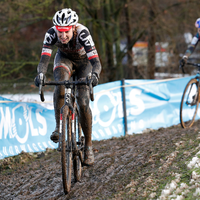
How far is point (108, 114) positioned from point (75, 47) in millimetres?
3989

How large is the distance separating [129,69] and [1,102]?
33.2ft

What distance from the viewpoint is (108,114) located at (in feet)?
Answer: 27.3

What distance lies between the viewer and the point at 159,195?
3219 mm

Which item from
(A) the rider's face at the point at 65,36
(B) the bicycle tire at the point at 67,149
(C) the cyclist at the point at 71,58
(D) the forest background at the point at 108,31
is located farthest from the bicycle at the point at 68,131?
(D) the forest background at the point at 108,31

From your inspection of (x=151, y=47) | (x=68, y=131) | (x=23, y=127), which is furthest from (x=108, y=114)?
(x=151, y=47)

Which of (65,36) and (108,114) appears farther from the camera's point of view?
(108,114)

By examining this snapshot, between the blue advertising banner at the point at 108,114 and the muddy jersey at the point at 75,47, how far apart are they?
2.48 meters

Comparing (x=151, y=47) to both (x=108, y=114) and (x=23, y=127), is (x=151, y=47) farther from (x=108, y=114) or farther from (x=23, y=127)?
(x=23, y=127)

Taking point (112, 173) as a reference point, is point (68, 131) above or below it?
above

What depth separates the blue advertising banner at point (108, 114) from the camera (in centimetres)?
643

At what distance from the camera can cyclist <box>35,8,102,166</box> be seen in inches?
163

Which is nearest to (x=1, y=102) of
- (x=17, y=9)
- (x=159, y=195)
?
(x=159, y=195)

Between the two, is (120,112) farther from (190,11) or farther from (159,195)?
(190,11)

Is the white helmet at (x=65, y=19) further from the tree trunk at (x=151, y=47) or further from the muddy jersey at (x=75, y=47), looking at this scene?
the tree trunk at (x=151, y=47)
